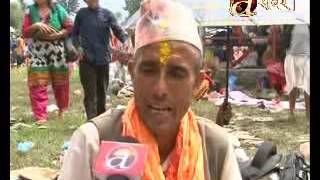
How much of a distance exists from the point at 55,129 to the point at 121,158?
41.0 inches

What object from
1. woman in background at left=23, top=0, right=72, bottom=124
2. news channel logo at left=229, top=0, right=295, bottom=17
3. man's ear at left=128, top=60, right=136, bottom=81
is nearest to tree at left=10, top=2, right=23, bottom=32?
woman in background at left=23, top=0, right=72, bottom=124

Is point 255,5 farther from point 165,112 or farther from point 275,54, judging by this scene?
point 165,112

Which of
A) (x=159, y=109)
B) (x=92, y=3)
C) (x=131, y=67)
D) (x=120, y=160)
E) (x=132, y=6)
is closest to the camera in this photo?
(x=120, y=160)

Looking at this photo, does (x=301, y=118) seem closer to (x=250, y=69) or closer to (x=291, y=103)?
(x=291, y=103)

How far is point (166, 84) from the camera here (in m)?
1.96

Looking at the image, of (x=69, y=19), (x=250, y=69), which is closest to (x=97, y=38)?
(x=69, y=19)

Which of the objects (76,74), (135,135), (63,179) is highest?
(76,74)

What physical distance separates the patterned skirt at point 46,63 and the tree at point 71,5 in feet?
0.53

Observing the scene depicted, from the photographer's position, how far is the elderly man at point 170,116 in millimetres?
1929

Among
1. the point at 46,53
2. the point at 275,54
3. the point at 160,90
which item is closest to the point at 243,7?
the point at 275,54

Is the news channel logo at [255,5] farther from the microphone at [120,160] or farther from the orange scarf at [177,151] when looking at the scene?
the microphone at [120,160]

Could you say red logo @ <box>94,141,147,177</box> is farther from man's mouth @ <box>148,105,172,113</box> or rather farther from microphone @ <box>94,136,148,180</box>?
man's mouth @ <box>148,105,172,113</box>

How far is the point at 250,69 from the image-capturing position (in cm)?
249
